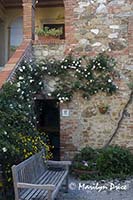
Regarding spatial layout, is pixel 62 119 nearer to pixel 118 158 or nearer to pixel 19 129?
pixel 118 158

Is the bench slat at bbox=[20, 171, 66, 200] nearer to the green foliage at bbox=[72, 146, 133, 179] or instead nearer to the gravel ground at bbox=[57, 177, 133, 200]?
the gravel ground at bbox=[57, 177, 133, 200]

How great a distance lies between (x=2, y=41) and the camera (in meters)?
11.6

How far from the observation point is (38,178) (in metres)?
5.32

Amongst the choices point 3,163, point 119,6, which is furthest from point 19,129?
point 119,6

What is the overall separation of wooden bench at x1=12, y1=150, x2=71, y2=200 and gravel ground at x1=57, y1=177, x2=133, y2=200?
29 cm

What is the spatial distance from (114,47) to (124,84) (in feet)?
3.16

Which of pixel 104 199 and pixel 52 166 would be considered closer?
pixel 104 199

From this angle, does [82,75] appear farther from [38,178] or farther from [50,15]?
[50,15]

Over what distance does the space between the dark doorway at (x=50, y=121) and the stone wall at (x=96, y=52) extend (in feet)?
3.14

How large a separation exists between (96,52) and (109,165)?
9.26 feet

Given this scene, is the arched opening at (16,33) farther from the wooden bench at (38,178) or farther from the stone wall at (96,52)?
the wooden bench at (38,178)

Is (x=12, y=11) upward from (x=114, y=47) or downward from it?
upward

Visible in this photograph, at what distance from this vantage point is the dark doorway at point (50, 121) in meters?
8.88

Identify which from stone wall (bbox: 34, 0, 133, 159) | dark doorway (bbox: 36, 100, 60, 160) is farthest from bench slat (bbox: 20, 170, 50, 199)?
dark doorway (bbox: 36, 100, 60, 160)
